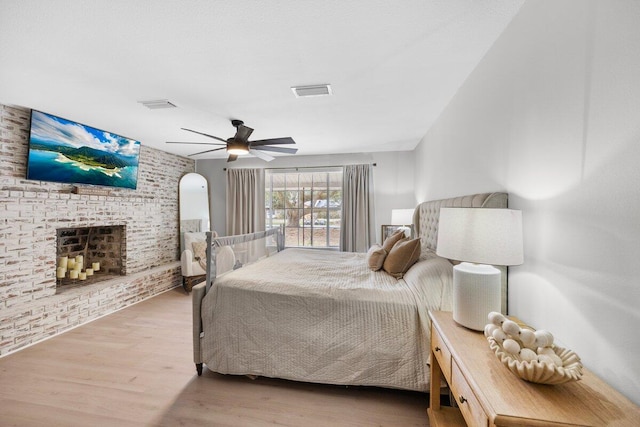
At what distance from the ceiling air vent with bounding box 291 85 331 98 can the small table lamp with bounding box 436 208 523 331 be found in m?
1.55

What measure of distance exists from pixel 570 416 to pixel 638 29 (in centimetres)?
119

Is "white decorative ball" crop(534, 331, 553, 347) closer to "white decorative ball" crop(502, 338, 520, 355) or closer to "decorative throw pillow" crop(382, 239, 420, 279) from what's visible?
"white decorative ball" crop(502, 338, 520, 355)

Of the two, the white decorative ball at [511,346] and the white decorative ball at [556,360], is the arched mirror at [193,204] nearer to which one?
the white decorative ball at [511,346]

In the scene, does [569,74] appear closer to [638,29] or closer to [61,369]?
[638,29]

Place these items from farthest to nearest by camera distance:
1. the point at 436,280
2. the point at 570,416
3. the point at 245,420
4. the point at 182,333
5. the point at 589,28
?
1. the point at 182,333
2. the point at 436,280
3. the point at 245,420
4. the point at 589,28
5. the point at 570,416

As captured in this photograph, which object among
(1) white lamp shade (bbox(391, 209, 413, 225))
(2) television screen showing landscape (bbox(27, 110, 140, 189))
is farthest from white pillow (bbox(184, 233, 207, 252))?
(1) white lamp shade (bbox(391, 209, 413, 225))

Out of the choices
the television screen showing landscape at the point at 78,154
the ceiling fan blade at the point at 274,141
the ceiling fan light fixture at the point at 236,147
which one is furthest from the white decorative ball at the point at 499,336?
the television screen showing landscape at the point at 78,154

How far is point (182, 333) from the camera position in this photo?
9.48 feet

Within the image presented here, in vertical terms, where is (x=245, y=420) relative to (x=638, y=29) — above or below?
below

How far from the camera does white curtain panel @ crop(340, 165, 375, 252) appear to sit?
4773mm

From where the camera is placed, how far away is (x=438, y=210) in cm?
263

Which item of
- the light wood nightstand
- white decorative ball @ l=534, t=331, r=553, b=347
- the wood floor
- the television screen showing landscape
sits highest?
the television screen showing landscape

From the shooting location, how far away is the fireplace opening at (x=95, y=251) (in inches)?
143

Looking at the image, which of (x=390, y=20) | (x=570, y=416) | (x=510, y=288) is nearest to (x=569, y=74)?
(x=390, y=20)
